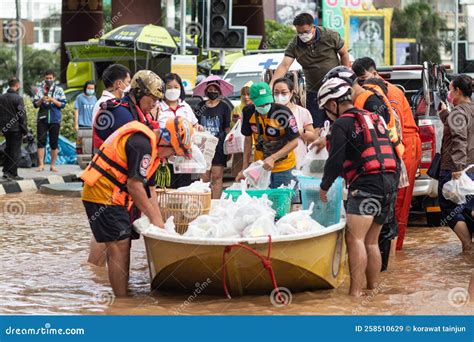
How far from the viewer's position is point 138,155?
792 centimetres

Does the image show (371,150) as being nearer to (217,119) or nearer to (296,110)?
(296,110)

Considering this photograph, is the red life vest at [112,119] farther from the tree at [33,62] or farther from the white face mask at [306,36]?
the tree at [33,62]

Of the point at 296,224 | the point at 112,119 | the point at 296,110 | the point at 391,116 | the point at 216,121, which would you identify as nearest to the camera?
the point at 296,224

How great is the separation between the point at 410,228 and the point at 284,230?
5364mm

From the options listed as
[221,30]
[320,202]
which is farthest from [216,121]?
[221,30]

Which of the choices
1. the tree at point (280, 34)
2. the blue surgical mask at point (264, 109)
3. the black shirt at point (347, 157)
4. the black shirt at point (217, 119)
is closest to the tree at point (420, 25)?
the tree at point (280, 34)

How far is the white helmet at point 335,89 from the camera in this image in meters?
8.54

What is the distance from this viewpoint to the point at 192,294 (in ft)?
28.2

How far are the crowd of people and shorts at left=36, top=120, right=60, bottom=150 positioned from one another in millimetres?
9657

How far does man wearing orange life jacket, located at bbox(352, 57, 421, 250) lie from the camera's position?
10539mm

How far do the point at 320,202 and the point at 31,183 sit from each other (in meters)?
10.8

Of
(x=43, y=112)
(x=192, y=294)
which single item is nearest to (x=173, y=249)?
(x=192, y=294)

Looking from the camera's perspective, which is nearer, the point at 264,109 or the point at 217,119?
the point at 264,109

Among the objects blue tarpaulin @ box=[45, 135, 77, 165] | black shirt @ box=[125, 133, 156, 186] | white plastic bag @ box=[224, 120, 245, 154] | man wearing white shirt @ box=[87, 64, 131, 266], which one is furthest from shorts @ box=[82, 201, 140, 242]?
blue tarpaulin @ box=[45, 135, 77, 165]
